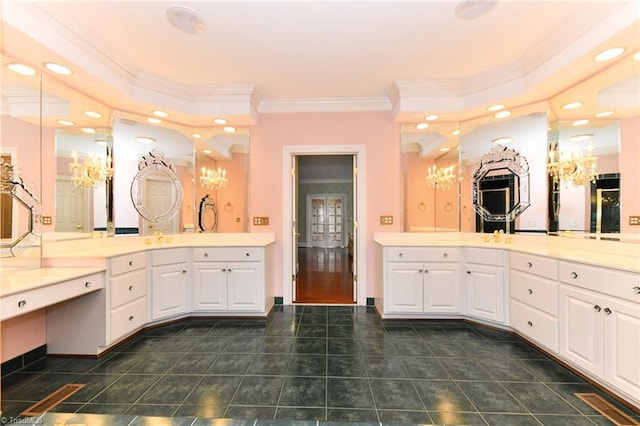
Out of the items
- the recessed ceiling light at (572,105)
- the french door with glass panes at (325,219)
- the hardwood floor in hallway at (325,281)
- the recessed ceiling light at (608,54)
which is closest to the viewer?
the recessed ceiling light at (608,54)

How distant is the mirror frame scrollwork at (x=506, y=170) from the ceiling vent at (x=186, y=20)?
3.30 m

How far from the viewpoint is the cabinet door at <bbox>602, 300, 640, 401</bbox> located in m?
1.67

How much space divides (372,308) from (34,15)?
13.4ft

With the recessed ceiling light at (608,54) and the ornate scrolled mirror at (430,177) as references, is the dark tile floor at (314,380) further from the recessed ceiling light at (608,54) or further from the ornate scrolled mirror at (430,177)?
the recessed ceiling light at (608,54)

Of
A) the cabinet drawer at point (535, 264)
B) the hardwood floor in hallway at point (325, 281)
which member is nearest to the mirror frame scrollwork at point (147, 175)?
the hardwood floor in hallway at point (325, 281)

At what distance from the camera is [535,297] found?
7.97 feet

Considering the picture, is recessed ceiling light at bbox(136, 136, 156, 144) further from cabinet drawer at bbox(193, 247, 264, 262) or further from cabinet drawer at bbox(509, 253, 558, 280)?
cabinet drawer at bbox(509, 253, 558, 280)

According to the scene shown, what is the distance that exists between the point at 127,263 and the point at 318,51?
2693 millimetres

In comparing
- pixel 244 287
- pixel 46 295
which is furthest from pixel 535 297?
pixel 46 295

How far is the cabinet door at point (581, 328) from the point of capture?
6.18 ft

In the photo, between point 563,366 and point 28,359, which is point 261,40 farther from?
point 563,366

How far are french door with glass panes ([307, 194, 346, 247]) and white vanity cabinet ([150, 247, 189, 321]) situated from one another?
733 cm

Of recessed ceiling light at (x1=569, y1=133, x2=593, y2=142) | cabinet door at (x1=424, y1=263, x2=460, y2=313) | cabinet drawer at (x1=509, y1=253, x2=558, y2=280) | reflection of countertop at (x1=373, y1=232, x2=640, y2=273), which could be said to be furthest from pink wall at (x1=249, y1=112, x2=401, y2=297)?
recessed ceiling light at (x1=569, y1=133, x2=593, y2=142)

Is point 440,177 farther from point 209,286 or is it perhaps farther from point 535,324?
point 209,286
